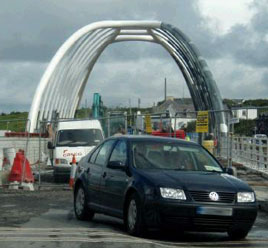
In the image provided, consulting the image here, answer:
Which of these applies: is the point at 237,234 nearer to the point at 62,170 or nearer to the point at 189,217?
the point at 189,217

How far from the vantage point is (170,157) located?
11664mm

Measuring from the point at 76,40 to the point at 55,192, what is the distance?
130ft

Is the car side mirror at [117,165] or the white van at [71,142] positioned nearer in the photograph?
Result: the car side mirror at [117,165]

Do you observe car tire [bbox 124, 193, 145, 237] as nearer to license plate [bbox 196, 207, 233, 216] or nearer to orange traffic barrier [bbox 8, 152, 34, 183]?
license plate [bbox 196, 207, 233, 216]

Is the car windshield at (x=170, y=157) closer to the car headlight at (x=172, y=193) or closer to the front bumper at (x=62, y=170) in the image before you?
the car headlight at (x=172, y=193)

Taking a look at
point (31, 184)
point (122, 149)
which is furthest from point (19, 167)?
point (122, 149)

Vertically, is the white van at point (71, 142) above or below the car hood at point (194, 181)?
above

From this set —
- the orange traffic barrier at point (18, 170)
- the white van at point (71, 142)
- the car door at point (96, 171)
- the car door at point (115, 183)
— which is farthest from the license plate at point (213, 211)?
the white van at point (71, 142)

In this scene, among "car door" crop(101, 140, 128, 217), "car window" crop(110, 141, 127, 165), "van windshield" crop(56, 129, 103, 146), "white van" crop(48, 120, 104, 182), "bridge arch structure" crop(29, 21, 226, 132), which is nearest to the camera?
"car door" crop(101, 140, 128, 217)

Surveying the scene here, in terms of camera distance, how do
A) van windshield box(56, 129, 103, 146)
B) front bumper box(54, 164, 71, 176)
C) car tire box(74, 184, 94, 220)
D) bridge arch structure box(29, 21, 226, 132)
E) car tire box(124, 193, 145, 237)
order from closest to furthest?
car tire box(124, 193, 145, 237)
car tire box(74, 184, 94, 220)
front bumper box(54, 164, 71, 176)
van windshield box(56, 129, 103, 146)
bridge arch structure box(29, 21, 226, 132)

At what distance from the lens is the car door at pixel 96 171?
40.8 ft

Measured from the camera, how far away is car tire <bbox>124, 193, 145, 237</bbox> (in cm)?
1050

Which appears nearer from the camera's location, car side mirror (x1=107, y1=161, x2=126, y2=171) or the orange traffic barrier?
car side mirror (x1=107, y1=161, x2=126, y2=171)

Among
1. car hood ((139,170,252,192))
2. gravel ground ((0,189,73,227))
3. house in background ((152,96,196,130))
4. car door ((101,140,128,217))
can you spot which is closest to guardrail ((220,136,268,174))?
house in background ((152,96,196,130))
